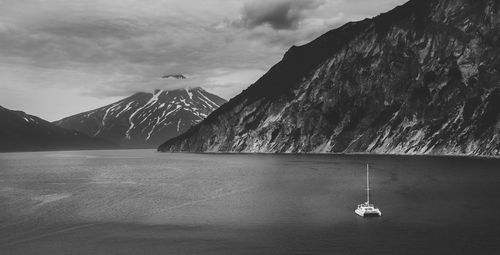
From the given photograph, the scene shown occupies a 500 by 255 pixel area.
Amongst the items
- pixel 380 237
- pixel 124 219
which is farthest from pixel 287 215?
pixel 124 219

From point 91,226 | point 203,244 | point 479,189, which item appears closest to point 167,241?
point 203,244

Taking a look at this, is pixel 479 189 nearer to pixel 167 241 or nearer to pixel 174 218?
pixel 174 218

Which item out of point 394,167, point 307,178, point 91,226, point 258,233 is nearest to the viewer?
point 258,233

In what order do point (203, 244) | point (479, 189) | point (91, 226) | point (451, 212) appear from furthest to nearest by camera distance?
point (479, 189) → point (451, 212) → point (91, 226) → point (203, 244)

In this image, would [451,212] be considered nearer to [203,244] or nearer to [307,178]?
[203,244]

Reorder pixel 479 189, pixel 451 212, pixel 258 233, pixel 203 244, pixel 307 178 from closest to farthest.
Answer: pixel 203 244 < pixel 258 233 < pixel 451 212 < pixel 479 189 < pixel 307 178

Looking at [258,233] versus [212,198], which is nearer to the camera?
[258,233]
